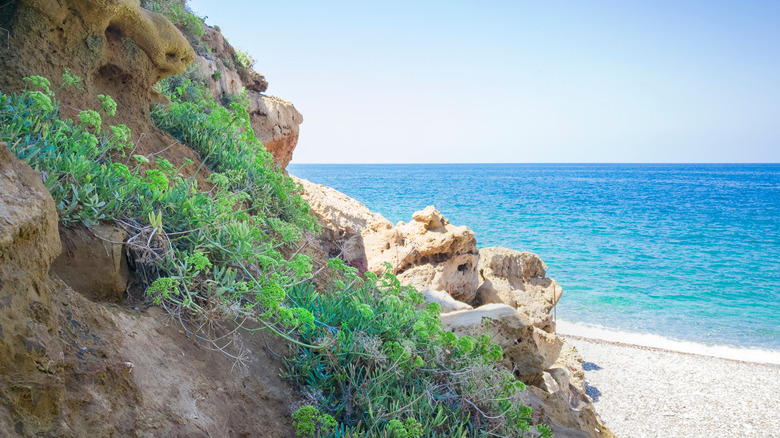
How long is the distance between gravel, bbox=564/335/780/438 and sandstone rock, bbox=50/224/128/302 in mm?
10444

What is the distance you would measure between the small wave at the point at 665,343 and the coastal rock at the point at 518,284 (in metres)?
6.13

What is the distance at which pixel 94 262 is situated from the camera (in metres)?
2.63

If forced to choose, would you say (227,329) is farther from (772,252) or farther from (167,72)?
(772,252)

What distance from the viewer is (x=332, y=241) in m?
10.3

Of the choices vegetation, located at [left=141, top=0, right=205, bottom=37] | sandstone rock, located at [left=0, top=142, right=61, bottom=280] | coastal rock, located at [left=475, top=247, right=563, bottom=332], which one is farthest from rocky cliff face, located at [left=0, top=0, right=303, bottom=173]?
coastal rock, located at [left=475, top=247, right=563, bottom=332]

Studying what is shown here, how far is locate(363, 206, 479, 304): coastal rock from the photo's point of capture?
1033 centimetres

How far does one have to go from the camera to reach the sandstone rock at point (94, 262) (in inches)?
101

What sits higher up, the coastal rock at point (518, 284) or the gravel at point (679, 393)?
the coastal rock at point (518, 284)

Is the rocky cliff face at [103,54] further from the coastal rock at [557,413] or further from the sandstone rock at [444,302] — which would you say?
the sandstone rock at [444,302]

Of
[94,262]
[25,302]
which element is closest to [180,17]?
[94,262]

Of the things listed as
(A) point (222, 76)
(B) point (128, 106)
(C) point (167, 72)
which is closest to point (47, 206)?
(B) point (128, 106)

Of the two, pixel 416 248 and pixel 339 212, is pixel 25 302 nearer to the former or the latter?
pixel 416 248

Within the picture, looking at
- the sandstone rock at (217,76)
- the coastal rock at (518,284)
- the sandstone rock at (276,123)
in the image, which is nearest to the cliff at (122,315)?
the sandstone rock at (217,76)

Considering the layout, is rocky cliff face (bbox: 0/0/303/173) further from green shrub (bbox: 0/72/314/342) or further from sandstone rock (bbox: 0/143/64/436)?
sandstone rock (bbox: 0/143/64/436)
